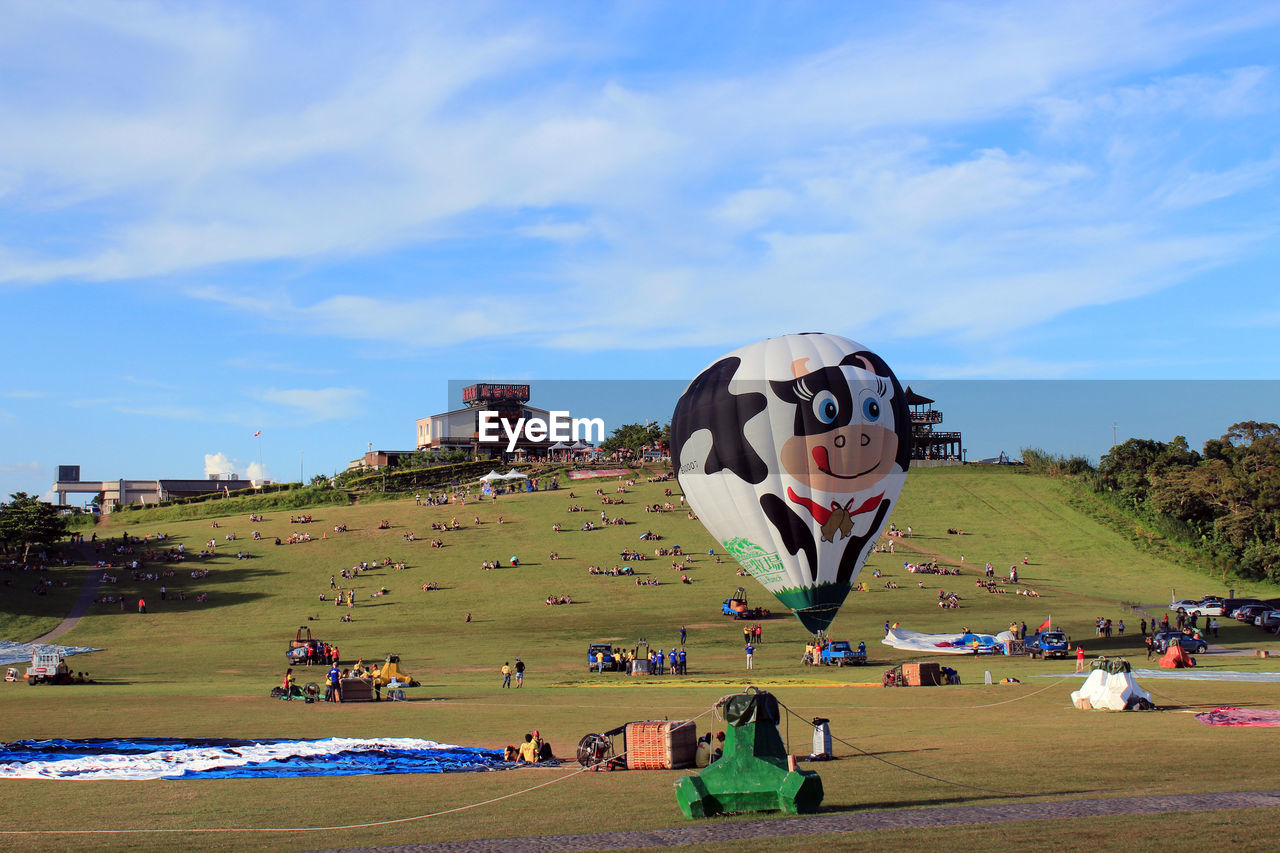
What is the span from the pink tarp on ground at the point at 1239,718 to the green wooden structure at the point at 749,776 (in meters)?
13.4

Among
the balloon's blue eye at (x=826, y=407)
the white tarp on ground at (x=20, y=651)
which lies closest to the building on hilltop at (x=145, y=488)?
the white tarp on ground at (x=20, y=651)

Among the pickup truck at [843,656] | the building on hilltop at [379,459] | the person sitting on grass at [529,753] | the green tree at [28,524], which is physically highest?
the building on hilltop at [379,459]

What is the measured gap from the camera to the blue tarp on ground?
787 inches

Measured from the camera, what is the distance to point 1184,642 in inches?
1879

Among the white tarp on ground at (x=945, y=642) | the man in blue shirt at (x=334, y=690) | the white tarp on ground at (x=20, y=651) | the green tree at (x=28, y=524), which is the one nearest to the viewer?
the man in blue shirt at (x=334, y=690)

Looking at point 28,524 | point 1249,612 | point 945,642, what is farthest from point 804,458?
point 28,524

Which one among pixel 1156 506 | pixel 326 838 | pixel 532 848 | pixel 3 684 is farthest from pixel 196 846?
pixel 1156 506

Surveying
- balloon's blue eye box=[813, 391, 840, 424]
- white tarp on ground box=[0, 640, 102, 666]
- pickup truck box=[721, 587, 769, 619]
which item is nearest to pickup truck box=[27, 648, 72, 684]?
white tarp on ground box=[0, 640, 102, 666]

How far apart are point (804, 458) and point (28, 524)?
215 ft

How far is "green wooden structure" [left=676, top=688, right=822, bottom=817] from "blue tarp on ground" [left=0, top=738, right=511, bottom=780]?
22.8 feet

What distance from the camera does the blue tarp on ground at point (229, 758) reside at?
65.6ft

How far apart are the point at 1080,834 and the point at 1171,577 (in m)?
75.6

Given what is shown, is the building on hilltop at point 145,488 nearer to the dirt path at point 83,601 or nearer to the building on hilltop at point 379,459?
the building on hilltop at point 379,459

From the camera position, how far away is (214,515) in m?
106
